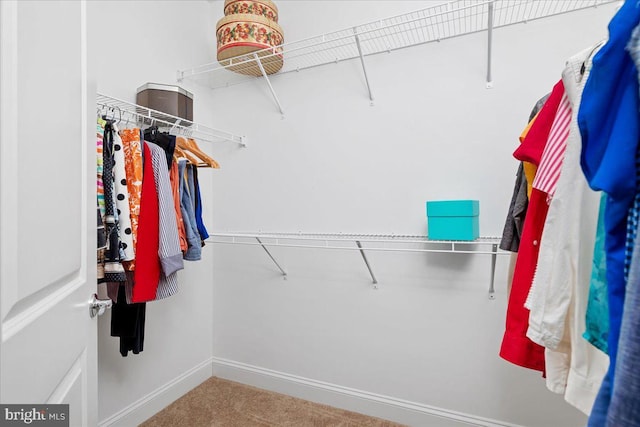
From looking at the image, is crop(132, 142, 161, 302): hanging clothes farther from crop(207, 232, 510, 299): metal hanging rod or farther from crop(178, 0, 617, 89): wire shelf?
crop(178, 0, 617, 89): wire shelf

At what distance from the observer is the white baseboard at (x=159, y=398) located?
1.67 m

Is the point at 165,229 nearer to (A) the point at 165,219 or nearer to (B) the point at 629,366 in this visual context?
(A) the point at 165,219

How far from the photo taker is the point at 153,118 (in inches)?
66.2

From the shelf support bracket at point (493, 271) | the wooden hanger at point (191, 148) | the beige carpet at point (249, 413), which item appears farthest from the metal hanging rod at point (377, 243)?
the beige carpet at point (249, 413)

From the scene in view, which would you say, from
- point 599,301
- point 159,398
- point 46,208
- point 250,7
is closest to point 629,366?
point 599,301

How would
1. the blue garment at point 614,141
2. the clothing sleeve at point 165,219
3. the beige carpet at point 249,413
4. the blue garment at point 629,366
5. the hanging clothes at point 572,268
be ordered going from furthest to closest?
the beige carpet at point 249,413, the clothing sleeve at point 165,219, the hanging clothes at point 572,268, the blue garment at point 614,141, the blue garment at point 629,366

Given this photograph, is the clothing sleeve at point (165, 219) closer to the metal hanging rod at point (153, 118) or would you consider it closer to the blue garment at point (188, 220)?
the blue garment at point (188, 220)

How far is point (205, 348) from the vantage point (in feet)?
7.27

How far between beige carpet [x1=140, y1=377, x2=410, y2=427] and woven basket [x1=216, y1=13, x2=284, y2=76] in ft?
6.28

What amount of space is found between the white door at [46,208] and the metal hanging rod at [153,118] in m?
0.80

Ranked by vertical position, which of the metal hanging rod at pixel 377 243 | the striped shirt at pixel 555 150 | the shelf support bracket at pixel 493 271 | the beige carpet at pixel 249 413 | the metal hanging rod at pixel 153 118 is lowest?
the beige carpet at pixel 249 413

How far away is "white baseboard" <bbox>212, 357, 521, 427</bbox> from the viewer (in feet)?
5.37

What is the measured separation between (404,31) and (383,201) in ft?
2.85

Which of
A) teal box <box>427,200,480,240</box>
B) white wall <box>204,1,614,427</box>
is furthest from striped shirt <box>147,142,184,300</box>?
teal box <box>427,200,480,240</box>
